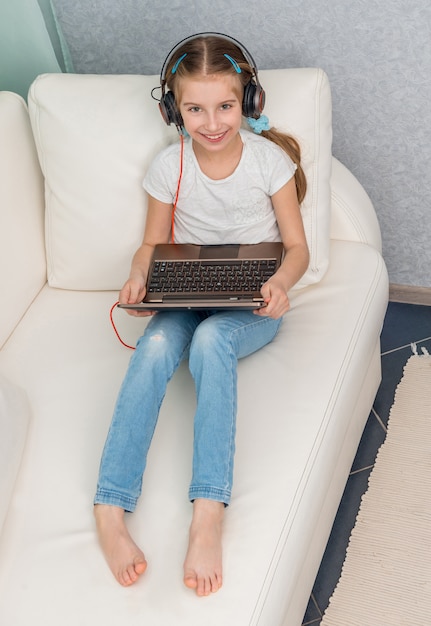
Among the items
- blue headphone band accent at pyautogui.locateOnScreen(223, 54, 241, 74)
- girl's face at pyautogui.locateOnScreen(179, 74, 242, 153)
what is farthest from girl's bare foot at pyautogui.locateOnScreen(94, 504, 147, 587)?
blue headphone band accent at pyautogui.locateOnScreen(223, 54, 241, 74)

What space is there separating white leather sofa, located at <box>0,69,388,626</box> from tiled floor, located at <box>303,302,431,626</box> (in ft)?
0.23

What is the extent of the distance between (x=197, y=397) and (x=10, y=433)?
33 centimetres

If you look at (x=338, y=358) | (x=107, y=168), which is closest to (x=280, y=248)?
(x=338, y=358)

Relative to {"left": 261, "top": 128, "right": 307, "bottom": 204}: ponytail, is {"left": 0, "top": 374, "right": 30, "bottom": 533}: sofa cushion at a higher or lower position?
lower

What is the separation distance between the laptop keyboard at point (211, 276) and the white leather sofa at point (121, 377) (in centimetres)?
15

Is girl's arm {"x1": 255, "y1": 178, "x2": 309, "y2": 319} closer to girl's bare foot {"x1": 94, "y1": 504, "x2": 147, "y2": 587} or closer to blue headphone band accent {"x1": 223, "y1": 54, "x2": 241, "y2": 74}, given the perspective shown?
blue headphone band accent {"x1": 223, "y1": 54, "x2": 241, "y2": 74}

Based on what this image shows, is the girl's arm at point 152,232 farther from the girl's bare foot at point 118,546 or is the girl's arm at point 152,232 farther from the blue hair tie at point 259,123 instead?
the girl's bare foot at point 118,546

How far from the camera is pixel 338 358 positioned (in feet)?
4.96

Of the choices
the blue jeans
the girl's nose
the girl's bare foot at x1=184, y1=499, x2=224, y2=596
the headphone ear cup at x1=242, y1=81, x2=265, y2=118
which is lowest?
the girl's bare foot at x1=184, y1=499, x2=224, y2=596

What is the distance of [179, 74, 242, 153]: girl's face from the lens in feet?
4.82

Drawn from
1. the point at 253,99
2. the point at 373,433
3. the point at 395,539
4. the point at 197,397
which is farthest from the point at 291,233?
the point at 395,539

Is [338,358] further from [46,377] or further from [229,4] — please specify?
[229,4]

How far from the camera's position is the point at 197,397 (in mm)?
1404

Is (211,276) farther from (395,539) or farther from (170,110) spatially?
(395,539)
